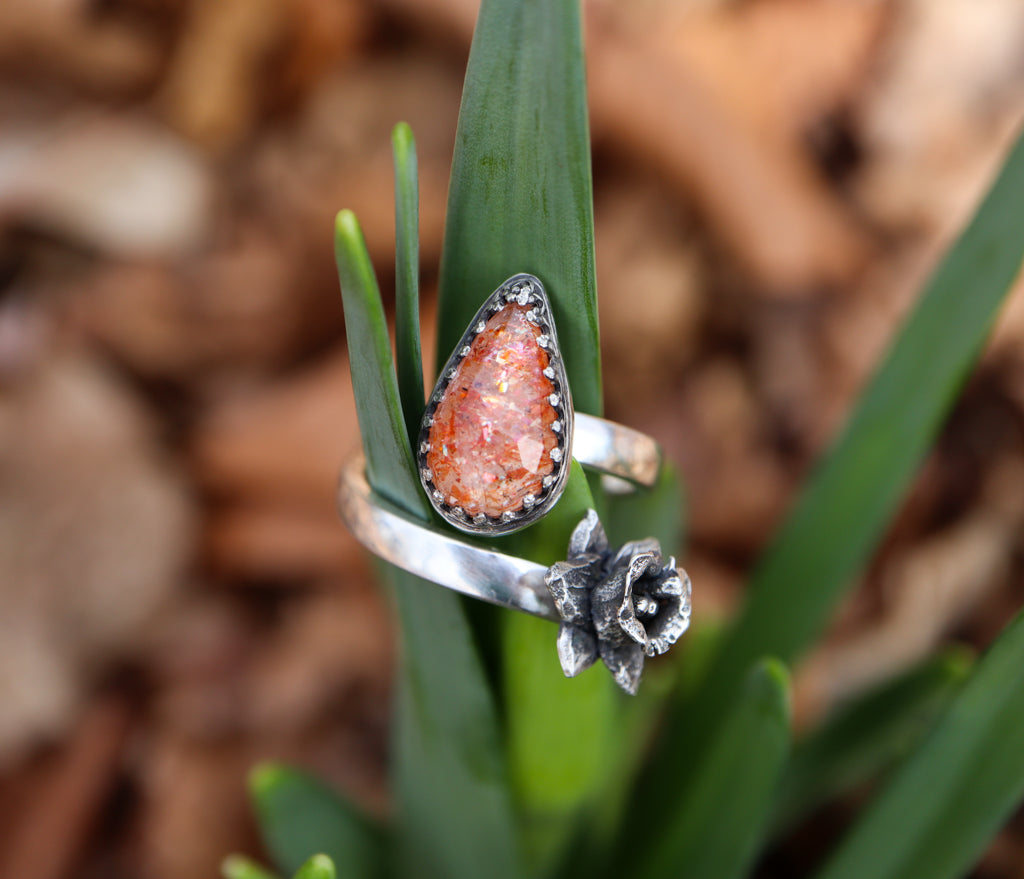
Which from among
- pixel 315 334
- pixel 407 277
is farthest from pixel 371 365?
pixel 315 334

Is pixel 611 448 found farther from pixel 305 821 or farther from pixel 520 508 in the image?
pixel 305 821

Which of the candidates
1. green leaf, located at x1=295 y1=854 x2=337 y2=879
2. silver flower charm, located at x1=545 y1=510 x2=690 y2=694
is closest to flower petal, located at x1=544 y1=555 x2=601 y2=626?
silver flower charm, located at x1=545 y1=510 x2=690 y2=694

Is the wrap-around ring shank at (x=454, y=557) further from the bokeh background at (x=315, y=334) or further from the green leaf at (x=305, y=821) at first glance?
the bokeh background at (x=315, y=334)

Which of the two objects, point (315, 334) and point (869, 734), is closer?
point (869, 734)

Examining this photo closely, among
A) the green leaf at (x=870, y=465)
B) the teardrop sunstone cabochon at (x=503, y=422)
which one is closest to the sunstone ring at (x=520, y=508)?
the teardrop sunstone cabochon at (x=503, y=422)

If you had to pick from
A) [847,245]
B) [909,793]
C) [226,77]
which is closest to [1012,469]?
[847,245]

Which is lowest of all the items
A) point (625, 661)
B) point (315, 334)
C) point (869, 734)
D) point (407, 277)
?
point (315, 334)
